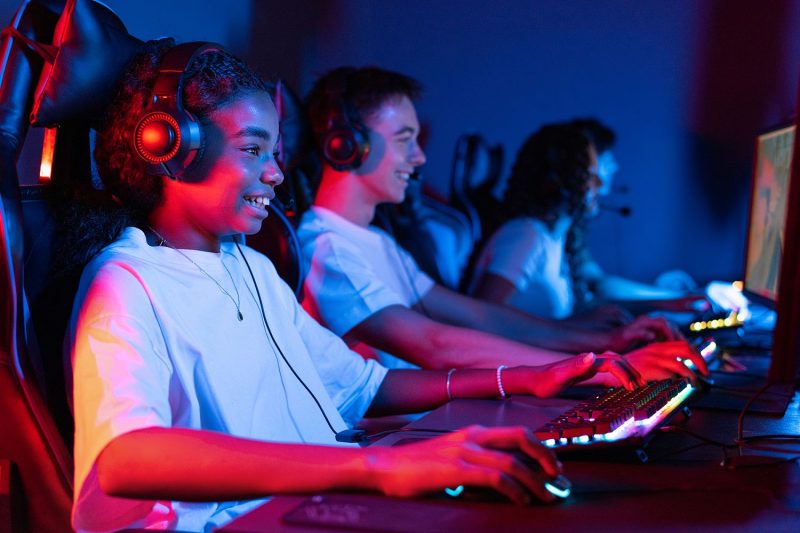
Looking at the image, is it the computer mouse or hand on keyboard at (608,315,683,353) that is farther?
hand on keyboard at (608,315,683,353)

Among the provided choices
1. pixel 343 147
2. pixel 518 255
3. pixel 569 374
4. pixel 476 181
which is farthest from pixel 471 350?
pixel 476 181

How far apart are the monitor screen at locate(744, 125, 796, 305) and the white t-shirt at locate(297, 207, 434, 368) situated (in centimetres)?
81

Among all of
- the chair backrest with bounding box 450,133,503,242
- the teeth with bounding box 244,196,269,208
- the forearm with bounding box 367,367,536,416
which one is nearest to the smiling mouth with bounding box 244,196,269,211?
the teeth with bounding box 244,196,269,208

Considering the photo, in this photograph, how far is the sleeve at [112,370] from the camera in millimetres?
837

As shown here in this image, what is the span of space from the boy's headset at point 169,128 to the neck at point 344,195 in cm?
82

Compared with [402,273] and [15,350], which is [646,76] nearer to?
[402,273]

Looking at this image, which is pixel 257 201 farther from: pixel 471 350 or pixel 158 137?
pixel 471 350

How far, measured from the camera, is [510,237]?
8.93ft

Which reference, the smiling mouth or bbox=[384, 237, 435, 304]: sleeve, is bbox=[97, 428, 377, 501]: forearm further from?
bbox=[384, 237, 435, 304]: sleeve

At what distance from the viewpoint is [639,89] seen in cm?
352

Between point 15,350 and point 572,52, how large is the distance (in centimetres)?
289

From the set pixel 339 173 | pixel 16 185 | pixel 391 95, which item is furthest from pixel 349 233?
pixel 16 185

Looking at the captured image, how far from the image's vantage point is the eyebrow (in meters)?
1.19

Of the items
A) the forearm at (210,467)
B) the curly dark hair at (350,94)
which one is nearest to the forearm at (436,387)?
the forearm at (210,467)
